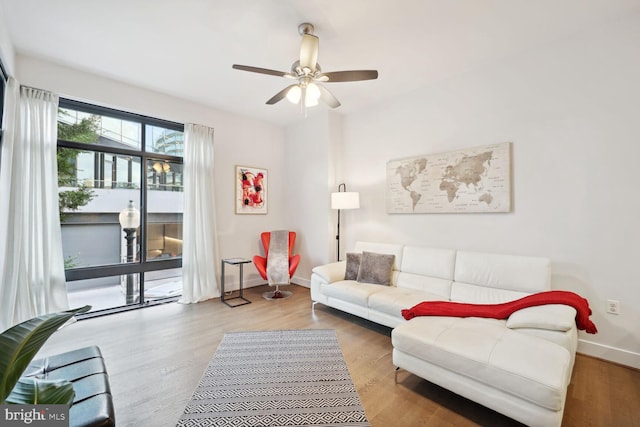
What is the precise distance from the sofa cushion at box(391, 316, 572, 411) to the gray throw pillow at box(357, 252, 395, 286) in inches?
44.3


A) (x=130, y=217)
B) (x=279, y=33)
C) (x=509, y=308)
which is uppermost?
(x=279, y=33)

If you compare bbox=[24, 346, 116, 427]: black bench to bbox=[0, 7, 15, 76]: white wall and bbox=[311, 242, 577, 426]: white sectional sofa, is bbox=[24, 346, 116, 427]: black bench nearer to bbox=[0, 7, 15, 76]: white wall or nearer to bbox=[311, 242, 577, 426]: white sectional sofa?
bbox=[311, 242, 577, 426]: white sectional sofa

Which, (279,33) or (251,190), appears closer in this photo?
(279,33)

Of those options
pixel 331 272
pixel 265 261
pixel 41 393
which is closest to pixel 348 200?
pixel 331 272

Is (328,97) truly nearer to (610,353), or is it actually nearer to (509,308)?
(509,308)

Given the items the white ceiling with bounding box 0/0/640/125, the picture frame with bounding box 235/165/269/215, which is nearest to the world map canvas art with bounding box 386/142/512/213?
the white ceiling with bounding box 0/0/640/125

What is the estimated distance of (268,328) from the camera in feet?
10.1

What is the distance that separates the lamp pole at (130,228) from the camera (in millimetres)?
3715

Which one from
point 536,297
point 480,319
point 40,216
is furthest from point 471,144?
point 40,216

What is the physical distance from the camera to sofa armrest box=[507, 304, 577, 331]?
1891 millimetres

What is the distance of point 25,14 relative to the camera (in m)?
2.35

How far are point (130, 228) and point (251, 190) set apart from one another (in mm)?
1872

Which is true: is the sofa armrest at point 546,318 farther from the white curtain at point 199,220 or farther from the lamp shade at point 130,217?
the lamp shade at point 130,217

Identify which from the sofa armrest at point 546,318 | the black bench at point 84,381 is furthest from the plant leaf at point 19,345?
the sofa armrest at point 546,318
